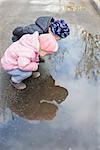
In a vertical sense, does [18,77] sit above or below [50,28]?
below

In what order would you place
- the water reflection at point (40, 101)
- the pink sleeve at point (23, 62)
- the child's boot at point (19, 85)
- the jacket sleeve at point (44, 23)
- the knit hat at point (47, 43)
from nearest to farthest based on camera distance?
1. the water reflection at point (40, 101)
2. the pink sleeve at point (23, 62)
3. the knit hat at point (47, 43)
4. the child's boot at point (19, 85)
5. the jacket sleeve at point (44, 23)

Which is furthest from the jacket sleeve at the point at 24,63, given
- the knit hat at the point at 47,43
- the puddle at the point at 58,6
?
the puddle at the point at 58,6

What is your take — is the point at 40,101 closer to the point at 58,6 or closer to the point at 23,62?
the point at 23,62

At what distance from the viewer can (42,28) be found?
231 inches

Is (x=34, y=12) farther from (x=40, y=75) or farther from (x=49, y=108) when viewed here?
(x=49, y=108)

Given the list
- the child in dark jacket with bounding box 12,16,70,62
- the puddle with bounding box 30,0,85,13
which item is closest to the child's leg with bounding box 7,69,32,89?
the child in dark jacket with bounding box 12,16,70,62

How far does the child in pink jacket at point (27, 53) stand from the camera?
541 centimetres

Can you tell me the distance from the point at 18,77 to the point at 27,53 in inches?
16.5

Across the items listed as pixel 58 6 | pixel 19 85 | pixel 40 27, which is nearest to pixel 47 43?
pixel 40 27

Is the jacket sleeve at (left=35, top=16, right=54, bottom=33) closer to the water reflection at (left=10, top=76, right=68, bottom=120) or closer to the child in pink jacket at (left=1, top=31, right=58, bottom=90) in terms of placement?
the child in pink jacket at (left=1, top=31, right=58, bottom=90)

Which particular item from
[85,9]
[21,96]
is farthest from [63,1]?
[21,96]

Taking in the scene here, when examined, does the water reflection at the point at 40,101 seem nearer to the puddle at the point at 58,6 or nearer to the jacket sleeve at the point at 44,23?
the jacket sleeve at the point at 44,23

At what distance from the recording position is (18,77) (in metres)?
5.63

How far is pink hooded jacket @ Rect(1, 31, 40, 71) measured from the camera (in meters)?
5.40
